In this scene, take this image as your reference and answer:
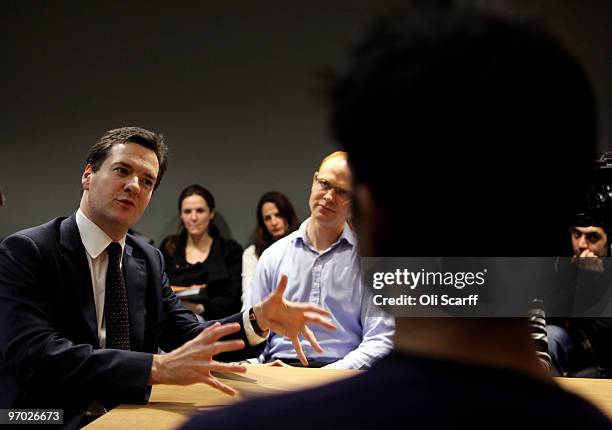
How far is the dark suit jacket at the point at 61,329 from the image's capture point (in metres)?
1.38

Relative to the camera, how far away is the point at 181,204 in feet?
13.3

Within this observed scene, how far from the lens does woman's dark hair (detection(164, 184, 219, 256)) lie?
4.03 metres

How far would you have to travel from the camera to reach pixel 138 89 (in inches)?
176

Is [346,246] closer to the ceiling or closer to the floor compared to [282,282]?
closer to the ceiling

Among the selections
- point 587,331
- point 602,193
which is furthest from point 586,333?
point 602,193

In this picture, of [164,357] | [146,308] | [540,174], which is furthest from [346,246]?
[540,174]

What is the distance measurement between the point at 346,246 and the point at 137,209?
2.95 feet

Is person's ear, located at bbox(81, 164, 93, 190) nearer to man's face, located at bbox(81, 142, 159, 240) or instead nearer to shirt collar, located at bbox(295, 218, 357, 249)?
man's face, located at bbox(81, 142, 159, 240)

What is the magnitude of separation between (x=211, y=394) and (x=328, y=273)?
3.16 ft

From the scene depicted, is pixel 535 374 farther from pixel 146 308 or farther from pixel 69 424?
pixel 146 308

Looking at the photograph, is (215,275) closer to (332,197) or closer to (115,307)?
(332,197)

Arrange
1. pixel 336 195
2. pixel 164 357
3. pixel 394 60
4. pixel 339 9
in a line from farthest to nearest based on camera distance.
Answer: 1. pixel 339 9
2. pixel 336 195
3. pixel 164 357
4. pixel 394 60

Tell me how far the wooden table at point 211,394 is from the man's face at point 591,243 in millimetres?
1138

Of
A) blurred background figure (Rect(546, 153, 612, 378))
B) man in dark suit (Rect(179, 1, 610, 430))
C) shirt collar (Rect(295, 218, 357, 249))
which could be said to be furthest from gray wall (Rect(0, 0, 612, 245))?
man in dark suit (Rect(179, 1, 610, 430))
